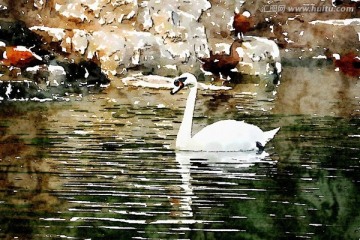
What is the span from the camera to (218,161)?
2.19 meters

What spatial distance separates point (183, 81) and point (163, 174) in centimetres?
29

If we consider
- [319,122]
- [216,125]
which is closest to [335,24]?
[319,122]

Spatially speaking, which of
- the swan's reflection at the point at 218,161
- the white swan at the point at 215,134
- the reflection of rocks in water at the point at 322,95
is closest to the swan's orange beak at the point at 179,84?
the white swan at the point at 215,134

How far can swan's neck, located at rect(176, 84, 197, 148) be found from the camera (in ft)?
7.05

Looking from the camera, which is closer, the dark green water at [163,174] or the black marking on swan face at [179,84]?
the dark green water at [163,174]

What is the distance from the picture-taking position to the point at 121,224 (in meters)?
2.05

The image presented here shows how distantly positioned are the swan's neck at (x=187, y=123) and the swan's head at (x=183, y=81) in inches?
0.7

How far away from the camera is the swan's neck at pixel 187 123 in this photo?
7.05 feet

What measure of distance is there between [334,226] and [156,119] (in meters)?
0.61

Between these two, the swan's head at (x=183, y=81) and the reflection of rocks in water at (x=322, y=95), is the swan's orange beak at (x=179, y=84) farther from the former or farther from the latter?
the reflection of rocks in water at (x=322, y=95)

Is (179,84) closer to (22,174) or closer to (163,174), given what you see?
(163,174)

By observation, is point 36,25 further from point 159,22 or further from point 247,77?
point 247,77
